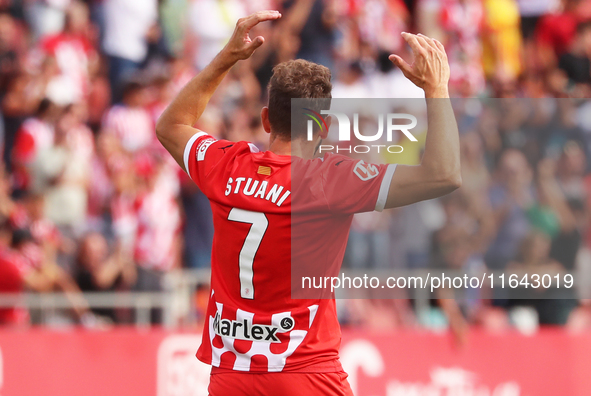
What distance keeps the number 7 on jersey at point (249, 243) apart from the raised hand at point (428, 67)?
820 millimetres

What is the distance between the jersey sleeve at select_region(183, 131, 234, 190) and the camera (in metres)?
3.18

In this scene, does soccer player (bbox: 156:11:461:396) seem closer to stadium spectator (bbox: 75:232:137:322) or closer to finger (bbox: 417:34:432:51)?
finger (bbox: 417:34:432:51)

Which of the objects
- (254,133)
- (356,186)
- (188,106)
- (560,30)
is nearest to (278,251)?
(356,186)

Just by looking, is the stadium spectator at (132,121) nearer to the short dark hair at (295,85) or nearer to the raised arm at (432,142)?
the short dark hair at (295,85)

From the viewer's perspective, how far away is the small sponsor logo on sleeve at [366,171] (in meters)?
2.86

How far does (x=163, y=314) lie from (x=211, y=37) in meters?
4.62

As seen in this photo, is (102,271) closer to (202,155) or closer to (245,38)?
(202,155)

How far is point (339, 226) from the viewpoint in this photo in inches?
118

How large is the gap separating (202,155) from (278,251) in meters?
0.57

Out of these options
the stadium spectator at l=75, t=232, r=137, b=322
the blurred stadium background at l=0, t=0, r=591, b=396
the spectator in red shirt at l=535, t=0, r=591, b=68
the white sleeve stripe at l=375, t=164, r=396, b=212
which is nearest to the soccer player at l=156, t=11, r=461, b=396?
the white sleeve stripe at l=375, t=164, r=396, b=212

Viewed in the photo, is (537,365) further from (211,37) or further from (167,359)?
(211,37)

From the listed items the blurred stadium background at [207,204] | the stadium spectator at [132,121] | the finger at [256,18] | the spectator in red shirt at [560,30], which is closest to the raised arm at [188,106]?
the finger at [256,18]

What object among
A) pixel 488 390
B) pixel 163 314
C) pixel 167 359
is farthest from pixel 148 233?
pixel 488 390

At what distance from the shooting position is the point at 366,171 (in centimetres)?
288
